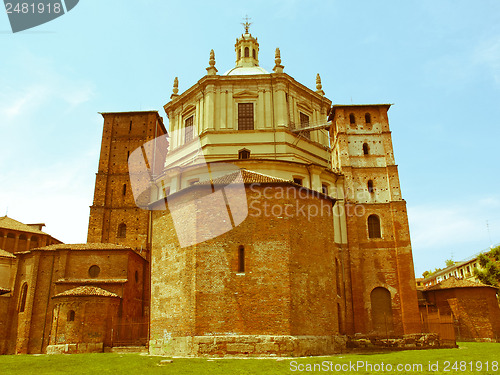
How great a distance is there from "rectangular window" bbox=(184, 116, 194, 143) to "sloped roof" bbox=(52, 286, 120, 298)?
36.1ft

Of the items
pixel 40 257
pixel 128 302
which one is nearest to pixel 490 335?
pixel 128 302

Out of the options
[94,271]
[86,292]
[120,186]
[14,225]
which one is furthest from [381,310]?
[14,225]

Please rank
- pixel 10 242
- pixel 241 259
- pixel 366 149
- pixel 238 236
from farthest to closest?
pixel 10 242
pixel 366 149
pixel 238 236
pixel 241 259

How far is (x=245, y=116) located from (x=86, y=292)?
14237 mm

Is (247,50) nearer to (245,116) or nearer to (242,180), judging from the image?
(245,116)

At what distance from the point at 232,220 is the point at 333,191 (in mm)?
11085

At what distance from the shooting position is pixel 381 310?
26047mm

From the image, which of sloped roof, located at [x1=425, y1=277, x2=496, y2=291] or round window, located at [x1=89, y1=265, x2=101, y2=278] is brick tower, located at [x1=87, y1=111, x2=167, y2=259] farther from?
sloped roof, located at [x1=425, y1=277, x2=496, y2=291]

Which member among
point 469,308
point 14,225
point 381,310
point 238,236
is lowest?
point 381,310

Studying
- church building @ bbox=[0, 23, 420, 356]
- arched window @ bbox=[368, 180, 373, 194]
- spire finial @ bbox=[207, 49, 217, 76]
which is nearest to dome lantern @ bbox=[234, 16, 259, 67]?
church building @ bbox=[0, 23, 420, 356]

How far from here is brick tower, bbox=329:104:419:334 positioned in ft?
84.4

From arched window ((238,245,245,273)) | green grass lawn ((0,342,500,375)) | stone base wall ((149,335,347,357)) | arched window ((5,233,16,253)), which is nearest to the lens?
green grass lawn ((0,342,500,375))

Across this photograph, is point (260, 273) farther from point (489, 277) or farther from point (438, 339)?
point (489, 277)

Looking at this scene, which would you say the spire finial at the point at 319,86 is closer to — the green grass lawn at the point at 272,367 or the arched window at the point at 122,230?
the arched window at the point at 122,230
